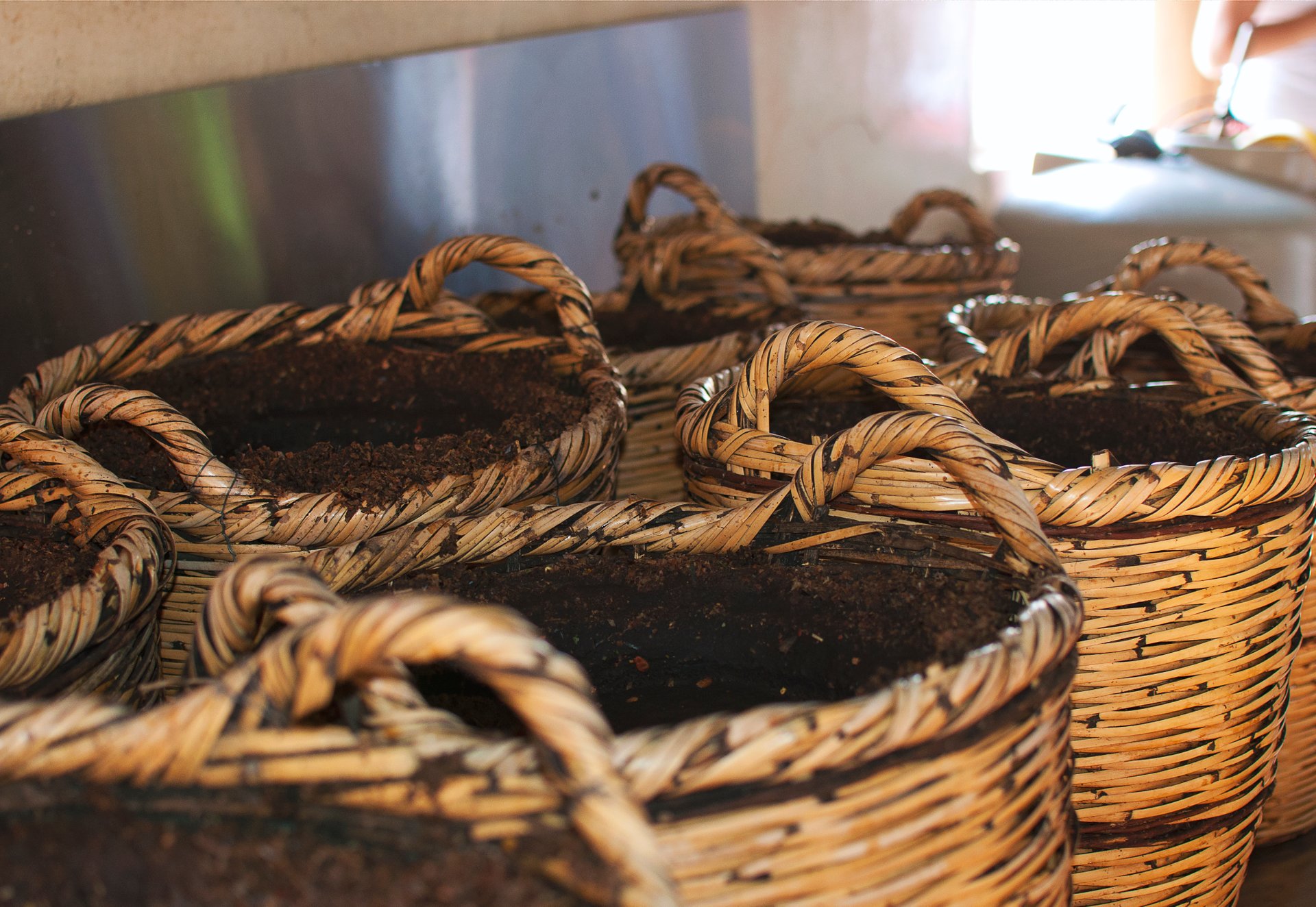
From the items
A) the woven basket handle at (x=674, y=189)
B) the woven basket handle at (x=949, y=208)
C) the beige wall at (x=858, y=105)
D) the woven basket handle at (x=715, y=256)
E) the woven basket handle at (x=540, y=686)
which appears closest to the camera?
the woven basket handle at (x=540, y=686)

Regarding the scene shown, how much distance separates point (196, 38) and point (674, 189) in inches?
24.2

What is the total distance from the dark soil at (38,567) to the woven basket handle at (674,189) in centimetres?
88

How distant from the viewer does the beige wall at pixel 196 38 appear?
104 centimetres

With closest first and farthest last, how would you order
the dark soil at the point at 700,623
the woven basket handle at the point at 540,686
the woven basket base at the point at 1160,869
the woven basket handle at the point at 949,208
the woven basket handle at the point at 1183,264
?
1. the woven basket handle at the point at 540,686
2. the dark soil at the point at 700,623
3. the woven basket base at the point at 1160,869
4. the woven basket handle at the point at 1183,264
5. the woven basket handle at the point at 949,208

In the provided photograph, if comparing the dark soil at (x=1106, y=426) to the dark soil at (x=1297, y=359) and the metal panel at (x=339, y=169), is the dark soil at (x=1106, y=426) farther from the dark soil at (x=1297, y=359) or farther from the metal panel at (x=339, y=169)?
the metal panel at (x=339, y=169)

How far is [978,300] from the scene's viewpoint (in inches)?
52.8

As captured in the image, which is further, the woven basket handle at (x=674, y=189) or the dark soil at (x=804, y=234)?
the dark soil at (x=804, y=234)

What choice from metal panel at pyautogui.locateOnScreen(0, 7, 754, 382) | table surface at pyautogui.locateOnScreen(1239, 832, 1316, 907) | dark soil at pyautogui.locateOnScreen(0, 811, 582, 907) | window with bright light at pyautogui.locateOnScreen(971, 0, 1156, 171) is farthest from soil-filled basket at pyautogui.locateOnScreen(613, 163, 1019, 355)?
window with bright light at pyautogui.locateOnScreen(971, 0, 1156, 171)

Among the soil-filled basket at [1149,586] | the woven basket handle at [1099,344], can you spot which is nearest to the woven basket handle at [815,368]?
the soil-filled basket at [1149,586]

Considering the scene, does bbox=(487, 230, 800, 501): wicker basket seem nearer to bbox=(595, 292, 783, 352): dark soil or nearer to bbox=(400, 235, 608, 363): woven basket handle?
bbox=(595, 292, 783, 352): dark soil

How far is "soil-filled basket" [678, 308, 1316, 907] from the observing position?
739 millimetres

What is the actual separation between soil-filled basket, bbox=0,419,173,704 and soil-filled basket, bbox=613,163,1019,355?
2.71 ft

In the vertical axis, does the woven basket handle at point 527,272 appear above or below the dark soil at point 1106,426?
above

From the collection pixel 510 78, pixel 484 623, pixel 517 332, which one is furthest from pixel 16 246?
pixel 484 623
